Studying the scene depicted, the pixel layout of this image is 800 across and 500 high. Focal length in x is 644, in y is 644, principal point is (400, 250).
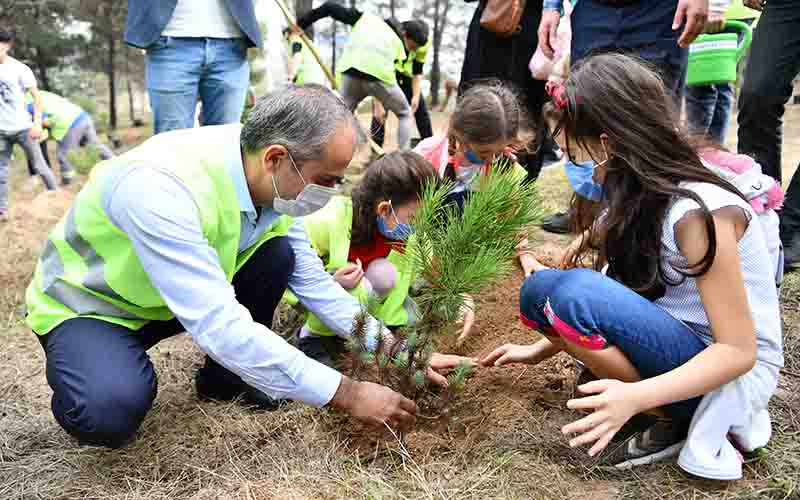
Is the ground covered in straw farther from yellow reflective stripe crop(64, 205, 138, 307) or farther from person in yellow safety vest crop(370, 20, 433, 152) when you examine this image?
person in yellow safety vest crop(370, 20, 433, 152)

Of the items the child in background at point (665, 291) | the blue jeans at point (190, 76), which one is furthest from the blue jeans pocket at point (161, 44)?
Result: the child in background at point (665, 291)

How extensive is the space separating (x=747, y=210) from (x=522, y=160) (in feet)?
6.61

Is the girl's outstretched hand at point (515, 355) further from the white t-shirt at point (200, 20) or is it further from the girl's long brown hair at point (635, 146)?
the white t-shirt at point (200, 20)

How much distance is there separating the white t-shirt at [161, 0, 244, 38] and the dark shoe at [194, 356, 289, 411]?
1546mm

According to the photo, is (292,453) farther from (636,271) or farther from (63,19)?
(63,19)

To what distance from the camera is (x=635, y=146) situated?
4.67 ft

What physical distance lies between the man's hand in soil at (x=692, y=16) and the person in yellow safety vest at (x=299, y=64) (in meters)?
4.12

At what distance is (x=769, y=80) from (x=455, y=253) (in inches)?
66.5

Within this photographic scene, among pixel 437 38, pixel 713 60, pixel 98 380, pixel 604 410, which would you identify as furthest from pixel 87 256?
pixel 437 38

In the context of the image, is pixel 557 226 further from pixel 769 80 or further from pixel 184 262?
pixel 184 262

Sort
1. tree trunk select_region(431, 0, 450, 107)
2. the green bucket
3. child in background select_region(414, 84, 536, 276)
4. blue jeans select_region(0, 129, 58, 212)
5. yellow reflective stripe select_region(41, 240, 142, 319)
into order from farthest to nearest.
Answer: tree trunk select_region(431, 0, 450, 107)
blue jeans select_region(0, 129, 58, 212)
the green bucket
child in background select_region(414, 84, 536, 276)
yellow reflective stripe select_region(41, 240, 142, 319)

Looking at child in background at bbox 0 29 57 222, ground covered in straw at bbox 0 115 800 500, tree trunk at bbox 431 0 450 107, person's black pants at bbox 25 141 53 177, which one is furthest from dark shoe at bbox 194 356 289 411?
tree trunk at bbox 431 0 450 107

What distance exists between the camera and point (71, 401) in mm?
1544

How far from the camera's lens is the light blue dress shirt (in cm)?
140
